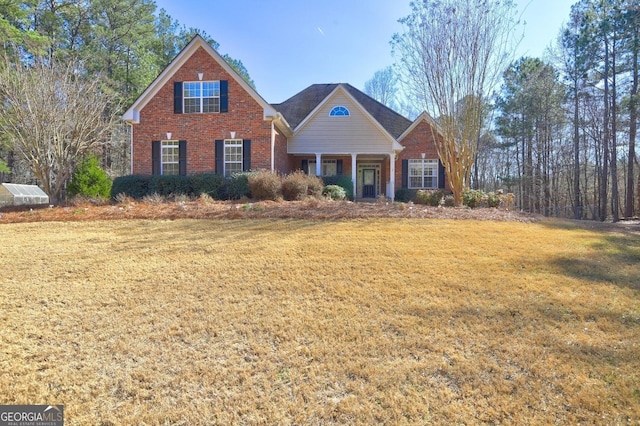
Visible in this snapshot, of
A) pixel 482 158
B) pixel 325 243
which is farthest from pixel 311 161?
pixel 482 158

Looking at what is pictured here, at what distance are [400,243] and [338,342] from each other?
147 inches

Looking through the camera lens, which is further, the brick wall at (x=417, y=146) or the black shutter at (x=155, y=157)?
the brick wall at (x=417, y=146)

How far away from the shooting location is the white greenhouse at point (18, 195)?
21.8 metres

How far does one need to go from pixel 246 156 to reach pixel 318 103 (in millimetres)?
7820

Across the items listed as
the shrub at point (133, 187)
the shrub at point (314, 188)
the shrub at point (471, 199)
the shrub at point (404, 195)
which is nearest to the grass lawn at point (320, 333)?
the shrub at point (471, 199)

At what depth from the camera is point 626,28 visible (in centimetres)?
1669

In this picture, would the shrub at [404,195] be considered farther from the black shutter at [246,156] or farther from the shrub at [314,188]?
the black shutter at [246,156]

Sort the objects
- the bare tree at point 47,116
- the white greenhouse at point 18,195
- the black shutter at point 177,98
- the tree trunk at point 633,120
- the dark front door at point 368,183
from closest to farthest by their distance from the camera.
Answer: the bare tree at point 47,116 → the black shutter at point 177,98 → the tree trunk at point 633,120 → the dark front door at point 368,183 → the white greenhouse at point 18,195

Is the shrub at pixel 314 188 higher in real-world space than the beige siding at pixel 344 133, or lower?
lower

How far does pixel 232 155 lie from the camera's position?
51.2 ft

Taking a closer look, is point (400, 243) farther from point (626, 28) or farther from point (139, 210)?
point (626, 28)

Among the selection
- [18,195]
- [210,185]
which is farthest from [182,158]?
[18,195]

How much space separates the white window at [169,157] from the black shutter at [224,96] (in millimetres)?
2844

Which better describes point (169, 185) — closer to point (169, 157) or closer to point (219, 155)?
point (169, 157)
